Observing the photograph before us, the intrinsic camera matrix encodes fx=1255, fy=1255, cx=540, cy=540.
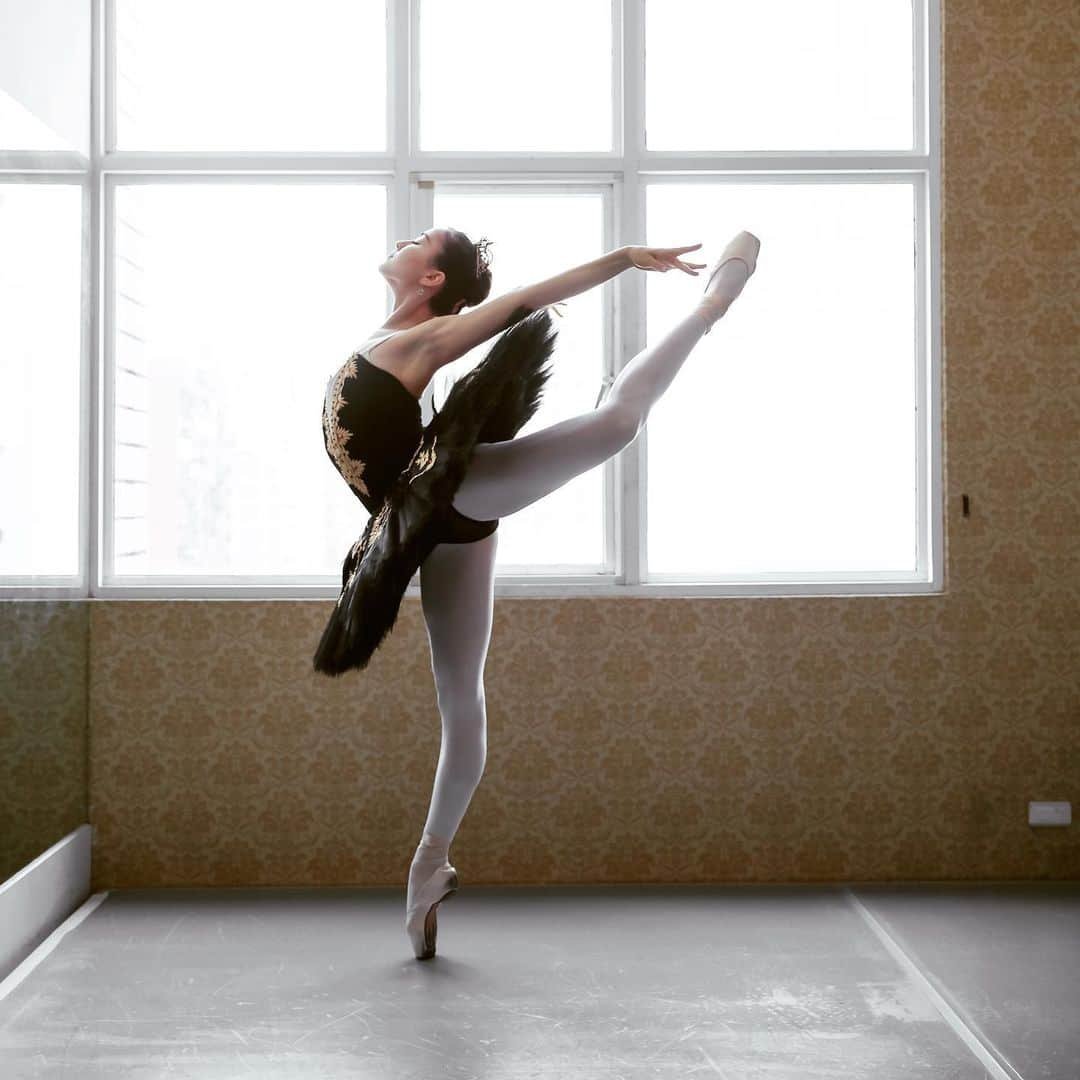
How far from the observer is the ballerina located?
2.64 m

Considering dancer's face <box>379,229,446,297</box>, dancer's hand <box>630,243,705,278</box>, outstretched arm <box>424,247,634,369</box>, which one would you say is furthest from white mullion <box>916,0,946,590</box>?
dancer's face <box>379,229,446,297</box>

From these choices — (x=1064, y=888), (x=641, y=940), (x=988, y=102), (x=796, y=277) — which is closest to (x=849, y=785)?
(x=1064, y=888)

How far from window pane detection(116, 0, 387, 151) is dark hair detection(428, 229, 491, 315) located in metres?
1.26

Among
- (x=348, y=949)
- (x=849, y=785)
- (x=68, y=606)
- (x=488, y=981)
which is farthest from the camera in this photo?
(x=849, y=785)

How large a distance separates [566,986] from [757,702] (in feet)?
4.13

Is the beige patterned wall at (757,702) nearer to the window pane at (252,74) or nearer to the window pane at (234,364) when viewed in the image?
the window pane at (234,364)

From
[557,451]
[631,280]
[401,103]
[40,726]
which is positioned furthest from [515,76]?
[40,726]

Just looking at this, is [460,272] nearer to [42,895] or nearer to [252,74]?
[252,74]

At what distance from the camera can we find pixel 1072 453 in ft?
12.8

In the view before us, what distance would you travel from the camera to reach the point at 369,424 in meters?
2.73

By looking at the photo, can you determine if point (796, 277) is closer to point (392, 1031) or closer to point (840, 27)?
point (840, 27)

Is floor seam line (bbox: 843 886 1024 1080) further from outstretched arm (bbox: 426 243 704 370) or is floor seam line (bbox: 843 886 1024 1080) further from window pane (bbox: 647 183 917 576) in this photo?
outstretched arm (bbox: 426 243 704 370)

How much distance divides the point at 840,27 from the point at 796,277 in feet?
2.63

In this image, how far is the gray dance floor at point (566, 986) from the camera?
249cm
